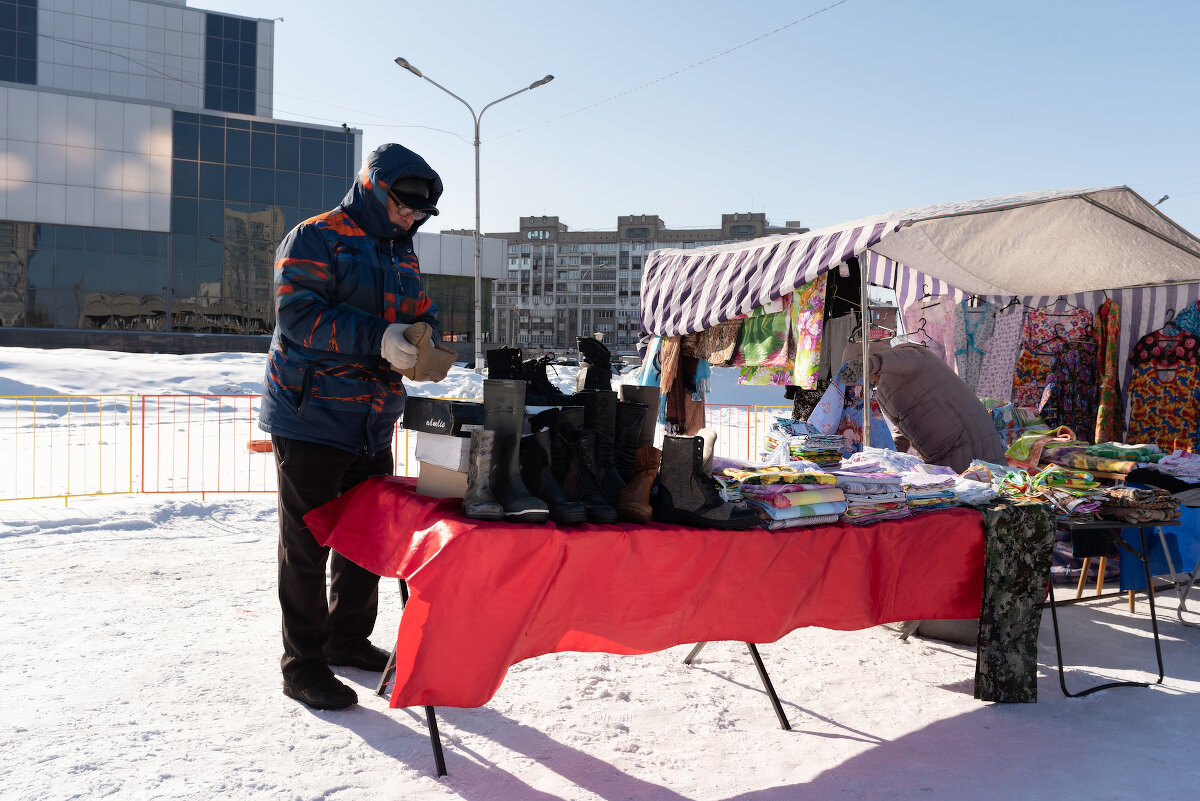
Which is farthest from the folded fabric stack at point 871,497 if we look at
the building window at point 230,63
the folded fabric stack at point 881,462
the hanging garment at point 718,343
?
the building window at point 230,63

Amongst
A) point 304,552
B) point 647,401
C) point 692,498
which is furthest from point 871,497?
point 304,552

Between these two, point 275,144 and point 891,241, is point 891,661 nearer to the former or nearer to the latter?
point 891,241

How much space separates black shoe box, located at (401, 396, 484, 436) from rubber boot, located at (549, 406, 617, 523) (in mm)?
261

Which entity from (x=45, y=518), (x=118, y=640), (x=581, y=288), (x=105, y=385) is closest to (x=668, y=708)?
(x=118, y=640)

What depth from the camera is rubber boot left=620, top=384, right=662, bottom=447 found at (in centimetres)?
295

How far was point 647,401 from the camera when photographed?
304 centimetres

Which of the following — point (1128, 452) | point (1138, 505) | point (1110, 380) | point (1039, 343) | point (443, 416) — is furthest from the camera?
point (1039, 343)

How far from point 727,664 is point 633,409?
1.59m

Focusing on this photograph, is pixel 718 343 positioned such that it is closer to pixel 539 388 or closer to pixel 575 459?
pixel 539 388

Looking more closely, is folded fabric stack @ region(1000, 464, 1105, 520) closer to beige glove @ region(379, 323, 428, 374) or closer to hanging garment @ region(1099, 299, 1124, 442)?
beige glove @ region(379, 323, 428, 374)

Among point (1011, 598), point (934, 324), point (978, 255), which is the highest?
point (978, 255)

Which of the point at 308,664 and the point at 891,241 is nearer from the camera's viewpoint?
the point at 308,664

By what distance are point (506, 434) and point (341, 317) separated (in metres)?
0.78

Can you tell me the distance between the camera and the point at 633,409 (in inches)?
113
